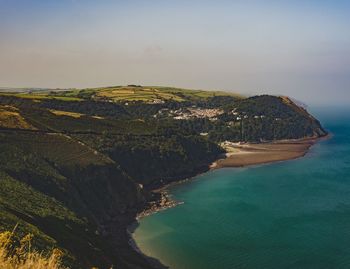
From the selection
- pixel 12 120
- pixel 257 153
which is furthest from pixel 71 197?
pixel 257 153

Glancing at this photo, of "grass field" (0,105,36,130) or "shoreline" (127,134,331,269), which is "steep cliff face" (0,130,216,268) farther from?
"grass field" (0,105,36,130)

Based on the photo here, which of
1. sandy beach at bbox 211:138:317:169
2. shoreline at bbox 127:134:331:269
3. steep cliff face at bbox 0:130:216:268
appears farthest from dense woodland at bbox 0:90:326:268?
sandy beach at bbox 211:138:317:169

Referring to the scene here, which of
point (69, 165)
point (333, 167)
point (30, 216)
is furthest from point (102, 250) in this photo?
point (333, 167)

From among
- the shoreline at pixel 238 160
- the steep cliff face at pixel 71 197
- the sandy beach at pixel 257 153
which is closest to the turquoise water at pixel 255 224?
the shoreline at pixel 238 160

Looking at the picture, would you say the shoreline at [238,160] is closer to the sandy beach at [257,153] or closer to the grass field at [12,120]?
the sandy beach at [257,153]

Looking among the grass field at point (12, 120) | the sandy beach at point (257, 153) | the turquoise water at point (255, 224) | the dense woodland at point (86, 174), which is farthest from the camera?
the sandy beach at point (257, 153)

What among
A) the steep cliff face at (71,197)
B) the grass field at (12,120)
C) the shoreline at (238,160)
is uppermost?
the grass field at (12,120)

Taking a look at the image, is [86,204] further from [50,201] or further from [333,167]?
[333,167]

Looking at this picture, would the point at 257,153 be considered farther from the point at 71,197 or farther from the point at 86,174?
the point at 71,197
